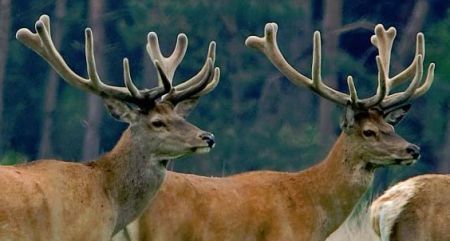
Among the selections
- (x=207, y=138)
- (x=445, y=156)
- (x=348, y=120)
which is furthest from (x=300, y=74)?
(x=445, y=156)

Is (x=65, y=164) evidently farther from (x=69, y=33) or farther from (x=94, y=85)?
(x=69, y=33)

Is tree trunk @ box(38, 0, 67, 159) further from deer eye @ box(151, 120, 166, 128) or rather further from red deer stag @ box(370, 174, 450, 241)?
deer eye @ box(151, 120, 166, 128)

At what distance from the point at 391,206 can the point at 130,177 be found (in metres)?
1.62

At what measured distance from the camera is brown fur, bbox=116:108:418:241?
10.4 m

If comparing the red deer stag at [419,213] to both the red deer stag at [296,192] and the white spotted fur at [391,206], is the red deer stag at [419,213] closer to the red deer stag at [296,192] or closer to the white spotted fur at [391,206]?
the white spotted fur at [391,206]

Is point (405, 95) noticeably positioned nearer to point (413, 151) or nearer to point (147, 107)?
point (413, 151)

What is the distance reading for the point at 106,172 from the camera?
33.0 feet

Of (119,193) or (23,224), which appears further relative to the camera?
(119,193)

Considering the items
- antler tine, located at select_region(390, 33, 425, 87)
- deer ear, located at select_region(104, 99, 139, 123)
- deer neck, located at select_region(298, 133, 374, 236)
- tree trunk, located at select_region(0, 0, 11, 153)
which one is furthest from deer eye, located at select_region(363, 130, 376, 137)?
tree trunk, located at select_region(0, 0, 11, 153)

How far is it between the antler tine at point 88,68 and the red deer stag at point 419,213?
1.53 m

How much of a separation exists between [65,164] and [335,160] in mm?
1848

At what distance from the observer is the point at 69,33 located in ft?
100

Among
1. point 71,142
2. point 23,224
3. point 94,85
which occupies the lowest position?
point 71,142

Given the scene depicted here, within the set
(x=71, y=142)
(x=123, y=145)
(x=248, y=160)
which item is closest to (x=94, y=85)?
(x=123, y=145)
